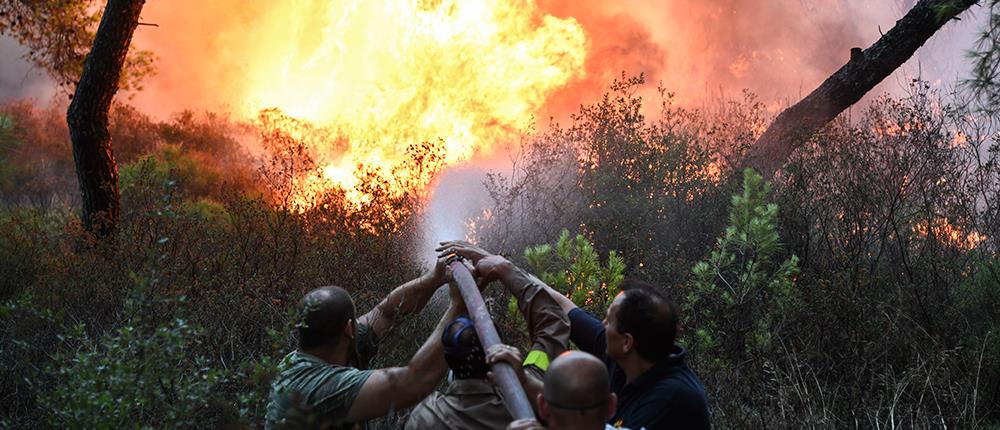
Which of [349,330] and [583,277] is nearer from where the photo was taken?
[349,330]

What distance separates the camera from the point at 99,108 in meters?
8.41

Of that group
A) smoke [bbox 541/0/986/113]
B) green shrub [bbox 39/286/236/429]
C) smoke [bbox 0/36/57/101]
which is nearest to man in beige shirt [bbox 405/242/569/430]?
green shrub [bbox 39/286/236/429]

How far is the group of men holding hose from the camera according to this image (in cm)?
294

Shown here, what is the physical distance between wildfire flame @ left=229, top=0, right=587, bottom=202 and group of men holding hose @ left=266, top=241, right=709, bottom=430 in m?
7.47

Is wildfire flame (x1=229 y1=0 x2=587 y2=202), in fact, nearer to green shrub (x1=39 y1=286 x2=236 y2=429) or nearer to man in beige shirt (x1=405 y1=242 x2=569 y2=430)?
green shrub (x1=39 y1=286 x2=236 y2=429)

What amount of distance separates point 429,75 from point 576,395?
32.4ft

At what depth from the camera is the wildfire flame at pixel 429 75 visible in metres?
11.6

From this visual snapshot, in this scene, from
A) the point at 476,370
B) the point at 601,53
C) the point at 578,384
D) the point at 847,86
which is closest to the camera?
the point at 578,384

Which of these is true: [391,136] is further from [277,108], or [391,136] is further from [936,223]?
[936,223]

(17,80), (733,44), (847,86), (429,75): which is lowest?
(847,86)

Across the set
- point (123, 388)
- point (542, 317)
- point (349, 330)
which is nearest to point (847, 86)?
point (542, 317)

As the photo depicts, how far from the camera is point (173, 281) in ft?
21.4

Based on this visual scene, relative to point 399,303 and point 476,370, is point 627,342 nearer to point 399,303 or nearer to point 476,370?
point 476,370

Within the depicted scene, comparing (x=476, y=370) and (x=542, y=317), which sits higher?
(x=542, y=317)
